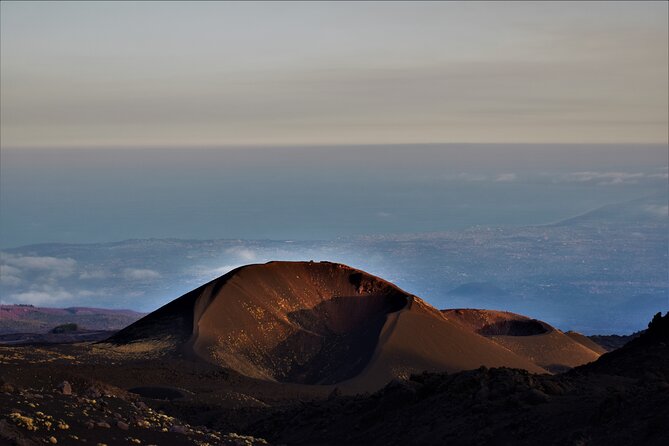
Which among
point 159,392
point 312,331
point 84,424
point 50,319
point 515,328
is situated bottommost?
point 50,319

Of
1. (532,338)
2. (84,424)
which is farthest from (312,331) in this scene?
(84,424)

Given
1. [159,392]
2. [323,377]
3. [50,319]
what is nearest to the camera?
[159,392]

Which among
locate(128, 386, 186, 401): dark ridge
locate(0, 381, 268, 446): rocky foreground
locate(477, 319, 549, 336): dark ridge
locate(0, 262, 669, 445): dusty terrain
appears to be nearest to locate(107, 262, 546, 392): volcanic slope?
locate(0, 262, 669, 445): dusty terrain

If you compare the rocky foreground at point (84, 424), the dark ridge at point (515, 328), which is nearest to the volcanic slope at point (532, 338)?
the dark ridge at point (515, 328)

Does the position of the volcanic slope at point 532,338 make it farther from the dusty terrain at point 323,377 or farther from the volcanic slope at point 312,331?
the volcanic slope at point 312,331

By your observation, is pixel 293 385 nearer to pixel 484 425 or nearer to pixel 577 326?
pixel 484 425

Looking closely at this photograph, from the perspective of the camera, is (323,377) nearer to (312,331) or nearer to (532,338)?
(312,331)
